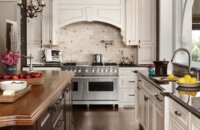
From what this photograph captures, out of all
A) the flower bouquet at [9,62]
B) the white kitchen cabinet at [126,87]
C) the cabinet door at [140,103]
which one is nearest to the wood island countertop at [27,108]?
the flower bouquet at [9,62]

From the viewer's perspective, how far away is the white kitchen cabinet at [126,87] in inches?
273

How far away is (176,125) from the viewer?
8.55ft

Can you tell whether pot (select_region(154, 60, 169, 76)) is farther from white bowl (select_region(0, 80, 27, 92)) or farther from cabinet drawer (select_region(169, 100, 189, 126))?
white bowl (select_region(0, 80, 27, 92))

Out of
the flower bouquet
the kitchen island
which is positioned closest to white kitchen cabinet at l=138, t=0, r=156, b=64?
the kitchen island

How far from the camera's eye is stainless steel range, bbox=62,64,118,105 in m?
6.90

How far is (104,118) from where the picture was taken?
596 cm

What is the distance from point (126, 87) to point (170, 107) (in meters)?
4.13

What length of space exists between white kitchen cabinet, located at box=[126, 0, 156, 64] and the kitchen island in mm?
2647

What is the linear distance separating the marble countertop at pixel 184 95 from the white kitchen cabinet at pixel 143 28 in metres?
3.64

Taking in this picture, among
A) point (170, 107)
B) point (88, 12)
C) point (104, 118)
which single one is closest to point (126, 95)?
point (104, 118)

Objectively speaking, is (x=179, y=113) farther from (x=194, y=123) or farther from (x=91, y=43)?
(x=91, y=43)

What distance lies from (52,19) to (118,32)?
1.55 meters

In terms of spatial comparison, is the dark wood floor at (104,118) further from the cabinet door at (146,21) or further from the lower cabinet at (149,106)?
the cabinet door at (146,21)

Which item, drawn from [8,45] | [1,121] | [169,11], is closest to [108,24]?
[169,11]
